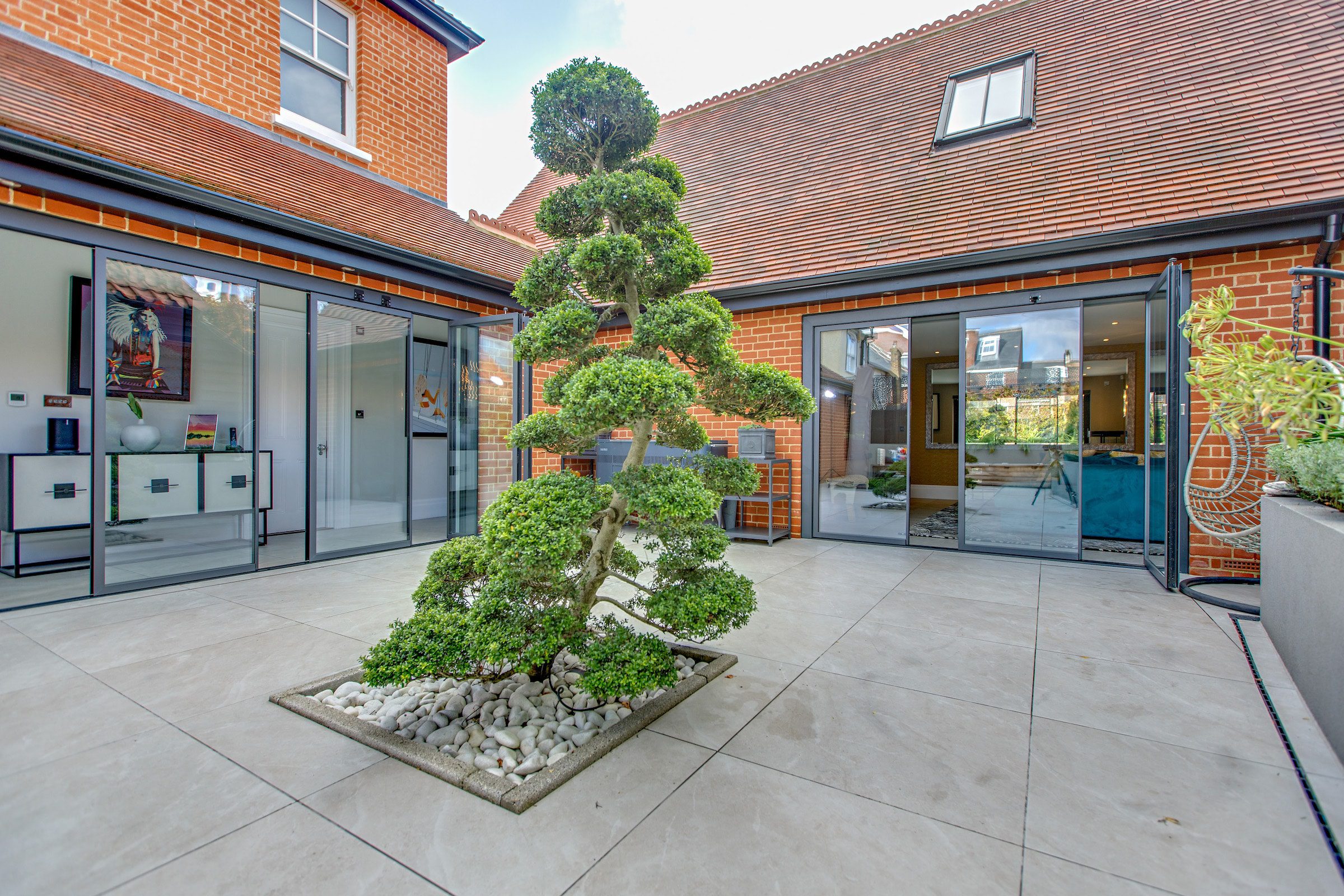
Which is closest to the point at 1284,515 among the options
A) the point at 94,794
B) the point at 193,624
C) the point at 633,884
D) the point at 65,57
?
the point at 633,884

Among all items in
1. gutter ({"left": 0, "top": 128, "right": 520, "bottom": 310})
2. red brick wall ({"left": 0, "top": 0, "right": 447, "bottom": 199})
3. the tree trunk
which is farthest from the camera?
red brick wall ({"left": 0, "top": 0, "right": 447, "bottom": 199})

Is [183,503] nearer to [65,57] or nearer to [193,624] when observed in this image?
[193,624]

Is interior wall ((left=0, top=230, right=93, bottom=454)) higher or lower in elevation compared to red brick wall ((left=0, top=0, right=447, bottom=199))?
lower

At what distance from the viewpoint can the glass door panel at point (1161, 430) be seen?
413 centimetres

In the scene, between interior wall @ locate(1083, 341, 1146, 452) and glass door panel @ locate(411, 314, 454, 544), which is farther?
interior wall @ locate(1083, 341, 1146, 452)

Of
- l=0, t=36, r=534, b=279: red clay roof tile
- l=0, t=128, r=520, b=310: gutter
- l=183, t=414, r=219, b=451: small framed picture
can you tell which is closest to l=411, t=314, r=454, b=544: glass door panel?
l=0, t=128, r=520, b=310: gutter

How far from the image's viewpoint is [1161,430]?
4988mm

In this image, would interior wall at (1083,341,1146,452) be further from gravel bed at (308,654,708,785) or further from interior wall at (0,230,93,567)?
interior wall at (0,230,93,567)

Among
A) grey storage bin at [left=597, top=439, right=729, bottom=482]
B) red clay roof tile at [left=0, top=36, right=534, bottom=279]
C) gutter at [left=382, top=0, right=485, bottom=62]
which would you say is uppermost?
gutter at [left=382, top=0, right=485, bottom=62]

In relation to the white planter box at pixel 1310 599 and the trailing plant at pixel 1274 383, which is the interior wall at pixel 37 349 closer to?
the trailing plant at pixel 1274 383

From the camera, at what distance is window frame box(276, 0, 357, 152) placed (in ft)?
22.1

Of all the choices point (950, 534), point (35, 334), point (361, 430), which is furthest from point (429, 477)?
point (950, 534)

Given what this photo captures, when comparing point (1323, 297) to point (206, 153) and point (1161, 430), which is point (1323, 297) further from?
point (206, 153)

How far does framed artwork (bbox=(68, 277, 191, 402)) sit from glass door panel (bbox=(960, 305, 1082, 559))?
6.83m
